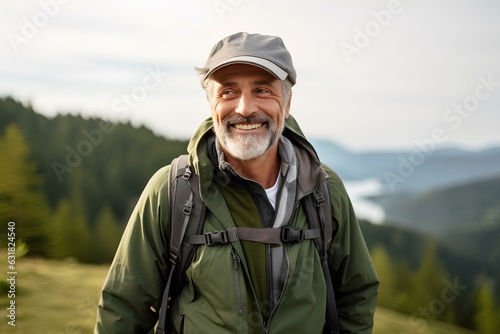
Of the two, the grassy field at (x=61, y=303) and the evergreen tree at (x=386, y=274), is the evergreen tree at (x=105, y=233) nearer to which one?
the grassy field at (x=61, y=303)

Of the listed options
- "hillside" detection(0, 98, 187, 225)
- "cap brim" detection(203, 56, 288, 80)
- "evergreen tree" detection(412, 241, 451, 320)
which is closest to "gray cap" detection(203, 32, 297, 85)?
"cap brim" detection(203, 56, 288, 80)

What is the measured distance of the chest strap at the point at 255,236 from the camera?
81.7 inches

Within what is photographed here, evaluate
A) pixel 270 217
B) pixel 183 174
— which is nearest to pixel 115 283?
pixel 183 174

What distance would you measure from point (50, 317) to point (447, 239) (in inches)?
138

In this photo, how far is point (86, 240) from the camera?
14.2 ft

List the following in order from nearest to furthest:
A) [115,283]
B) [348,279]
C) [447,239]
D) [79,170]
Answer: [115,283]
[348,279]
[79,170]
[447,239]

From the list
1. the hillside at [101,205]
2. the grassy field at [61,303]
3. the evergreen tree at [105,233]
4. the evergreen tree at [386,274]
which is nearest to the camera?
the grassy field at [61,303]

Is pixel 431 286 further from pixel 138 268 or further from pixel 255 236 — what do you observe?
pixel 138 268

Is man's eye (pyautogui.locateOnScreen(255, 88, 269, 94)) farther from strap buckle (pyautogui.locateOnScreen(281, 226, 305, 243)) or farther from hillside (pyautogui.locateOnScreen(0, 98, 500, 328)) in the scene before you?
hillside (pyautogui.locateOnScreen(0, 98, 500, 328))

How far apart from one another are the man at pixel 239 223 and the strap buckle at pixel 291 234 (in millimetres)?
33

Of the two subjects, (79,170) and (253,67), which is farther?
(79,170)

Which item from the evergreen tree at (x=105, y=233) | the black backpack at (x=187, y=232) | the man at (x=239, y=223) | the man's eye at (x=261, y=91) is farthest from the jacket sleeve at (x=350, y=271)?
the evergreen tree at (x=105, y=233)

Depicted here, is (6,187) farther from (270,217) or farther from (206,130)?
(270,217)

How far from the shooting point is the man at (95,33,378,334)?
207 cm
